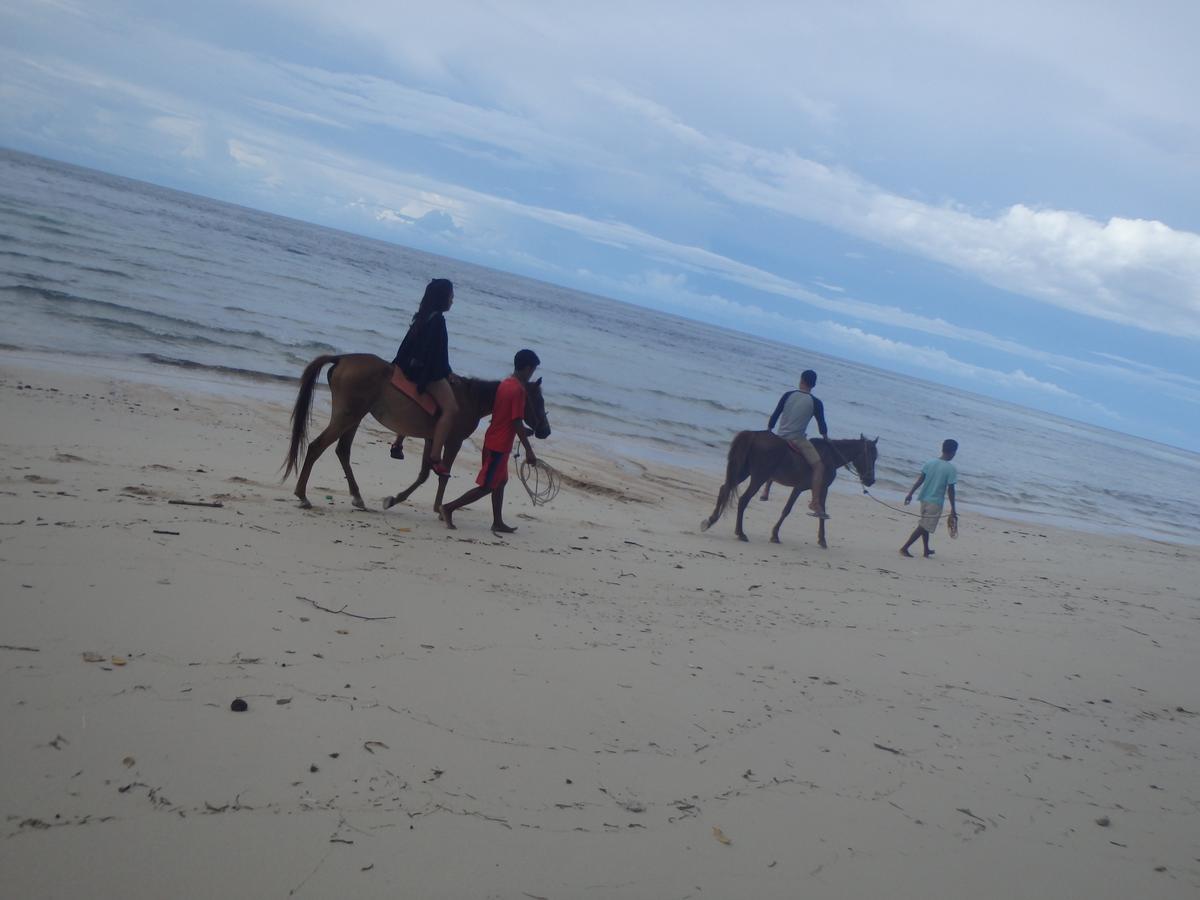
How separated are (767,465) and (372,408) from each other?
17.8ft

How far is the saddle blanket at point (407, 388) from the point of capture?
802cm

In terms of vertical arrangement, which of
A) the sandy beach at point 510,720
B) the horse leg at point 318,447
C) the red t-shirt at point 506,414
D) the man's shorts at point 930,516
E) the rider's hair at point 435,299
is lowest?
the sandy beach at point 510,720

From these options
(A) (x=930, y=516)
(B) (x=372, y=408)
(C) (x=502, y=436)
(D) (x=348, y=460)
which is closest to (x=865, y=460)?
(A) (x=930, y=516)

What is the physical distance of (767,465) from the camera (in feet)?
37.1

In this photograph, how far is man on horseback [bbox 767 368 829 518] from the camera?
11.0 meters

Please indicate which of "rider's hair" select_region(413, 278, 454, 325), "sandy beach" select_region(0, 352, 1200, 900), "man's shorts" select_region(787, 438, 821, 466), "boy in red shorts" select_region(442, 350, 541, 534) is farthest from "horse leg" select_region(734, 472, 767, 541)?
"rider's hair" select_region(413, 278, 454, 325)

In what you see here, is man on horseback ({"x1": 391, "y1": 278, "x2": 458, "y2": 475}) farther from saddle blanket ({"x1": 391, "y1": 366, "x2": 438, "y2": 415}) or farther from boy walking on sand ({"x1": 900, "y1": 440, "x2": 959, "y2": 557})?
boy walking on sand ({"x1": 900, "y1": 440, "x2": 959, "y2": 557})

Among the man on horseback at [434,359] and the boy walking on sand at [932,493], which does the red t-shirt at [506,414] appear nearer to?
the man on horseback at [434,359]

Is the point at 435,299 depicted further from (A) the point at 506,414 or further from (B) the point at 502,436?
(B) the point at 502,436

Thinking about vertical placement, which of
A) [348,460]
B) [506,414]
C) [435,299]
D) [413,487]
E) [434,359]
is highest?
[435,299]

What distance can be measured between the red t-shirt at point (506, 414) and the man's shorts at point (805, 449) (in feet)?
15.0

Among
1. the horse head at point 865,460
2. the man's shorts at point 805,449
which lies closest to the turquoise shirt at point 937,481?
the horse head at point 865,460

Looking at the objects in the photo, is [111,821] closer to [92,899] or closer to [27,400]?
[92,899]

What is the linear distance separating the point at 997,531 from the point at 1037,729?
12.1m
